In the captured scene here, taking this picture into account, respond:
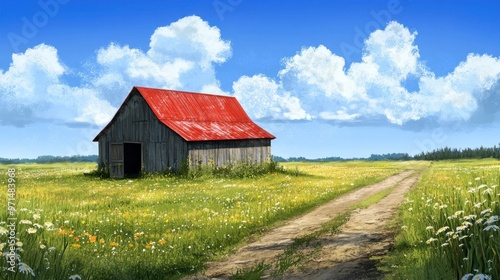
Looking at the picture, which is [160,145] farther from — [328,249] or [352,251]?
[352,251]

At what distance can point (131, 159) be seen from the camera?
4422 cm

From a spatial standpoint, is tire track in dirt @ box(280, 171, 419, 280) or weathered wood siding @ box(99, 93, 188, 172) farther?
weathered wood siding @ box(99, 93, 188, 172)

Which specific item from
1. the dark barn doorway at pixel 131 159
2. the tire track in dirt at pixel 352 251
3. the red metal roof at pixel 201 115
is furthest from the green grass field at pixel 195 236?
the dark barn doorway at pixel 131 159

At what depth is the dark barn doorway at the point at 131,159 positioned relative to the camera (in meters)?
43.5

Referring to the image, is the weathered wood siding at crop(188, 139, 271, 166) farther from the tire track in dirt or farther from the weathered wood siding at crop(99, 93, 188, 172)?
the tire track in dirt

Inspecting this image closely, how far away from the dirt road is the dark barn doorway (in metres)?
29.1

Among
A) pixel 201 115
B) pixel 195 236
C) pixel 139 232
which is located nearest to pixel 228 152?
pixel 201 115

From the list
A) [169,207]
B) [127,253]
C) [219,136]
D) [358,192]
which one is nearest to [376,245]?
[127,253]

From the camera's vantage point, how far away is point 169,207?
1928cm

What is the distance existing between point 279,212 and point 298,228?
9.90 feet

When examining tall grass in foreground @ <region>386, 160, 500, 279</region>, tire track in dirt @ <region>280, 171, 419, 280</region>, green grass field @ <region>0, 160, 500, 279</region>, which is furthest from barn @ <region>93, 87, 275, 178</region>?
tall grass in foreground @ <region>386, 160, 500, 279</region>

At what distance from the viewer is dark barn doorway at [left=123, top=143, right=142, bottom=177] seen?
43.5 m

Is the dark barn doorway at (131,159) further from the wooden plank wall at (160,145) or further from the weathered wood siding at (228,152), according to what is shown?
the weathered wood siding at (228,152)

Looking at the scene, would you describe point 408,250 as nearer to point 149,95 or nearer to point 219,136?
point 219,136
